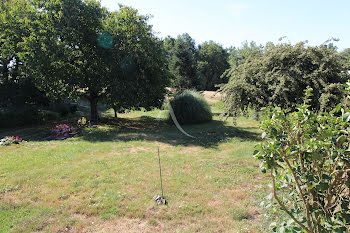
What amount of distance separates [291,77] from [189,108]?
7589 millimetres

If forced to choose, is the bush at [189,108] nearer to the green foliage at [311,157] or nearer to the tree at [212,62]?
the green foliage at [311,157]

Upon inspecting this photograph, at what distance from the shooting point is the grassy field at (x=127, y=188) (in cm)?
375

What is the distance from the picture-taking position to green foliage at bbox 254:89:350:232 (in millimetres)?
1708

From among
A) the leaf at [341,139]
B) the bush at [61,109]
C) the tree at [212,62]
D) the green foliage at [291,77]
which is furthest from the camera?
the tree at [212,62]

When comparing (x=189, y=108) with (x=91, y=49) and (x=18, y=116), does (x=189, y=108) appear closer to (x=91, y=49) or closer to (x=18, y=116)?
(x=91, y=49)

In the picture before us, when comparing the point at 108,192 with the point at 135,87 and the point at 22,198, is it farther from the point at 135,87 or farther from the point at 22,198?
the point at 135,87

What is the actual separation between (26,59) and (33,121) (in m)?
5.24

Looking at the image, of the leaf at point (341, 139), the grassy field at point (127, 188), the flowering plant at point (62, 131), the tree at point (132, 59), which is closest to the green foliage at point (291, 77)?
the grassy field at point (127, 188)

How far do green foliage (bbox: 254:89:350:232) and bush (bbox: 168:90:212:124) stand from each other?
12.5 metres

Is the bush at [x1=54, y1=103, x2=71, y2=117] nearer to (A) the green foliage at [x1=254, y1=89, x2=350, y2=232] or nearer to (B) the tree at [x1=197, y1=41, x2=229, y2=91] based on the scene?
(A) the green foliage at [x1=254, y1=89, x2=350, y2=232]

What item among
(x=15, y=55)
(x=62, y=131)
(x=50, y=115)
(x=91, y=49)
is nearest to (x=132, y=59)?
(x=91, y=49)

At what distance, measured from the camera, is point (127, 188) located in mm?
5020

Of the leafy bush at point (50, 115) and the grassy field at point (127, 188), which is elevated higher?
the leafy bush at point (50, 115)

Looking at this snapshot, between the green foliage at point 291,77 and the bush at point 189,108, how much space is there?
18.5 feet
